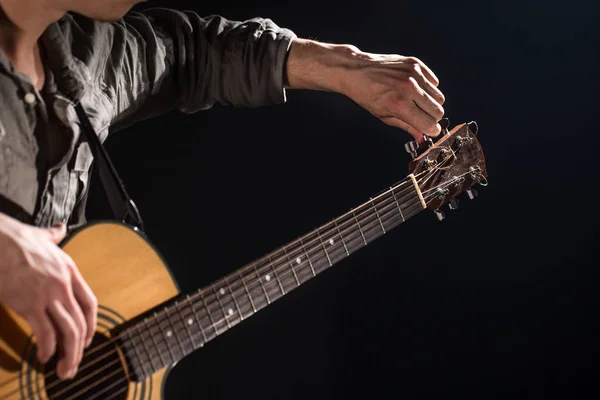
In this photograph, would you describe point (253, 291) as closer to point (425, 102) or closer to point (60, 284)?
point (60, 284)

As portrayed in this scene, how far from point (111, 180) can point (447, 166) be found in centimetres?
Result: 65

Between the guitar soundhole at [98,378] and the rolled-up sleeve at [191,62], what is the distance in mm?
487

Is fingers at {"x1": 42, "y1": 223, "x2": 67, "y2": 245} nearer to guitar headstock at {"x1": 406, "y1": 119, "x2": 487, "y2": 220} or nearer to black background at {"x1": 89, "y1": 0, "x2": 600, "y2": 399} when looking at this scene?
guitar headstock at {"x1": 406, "y1": 119, "x2": 487, "y2": 220}

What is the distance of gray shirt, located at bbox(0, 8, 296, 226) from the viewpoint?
920mm

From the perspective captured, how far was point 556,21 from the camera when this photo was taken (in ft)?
6.69

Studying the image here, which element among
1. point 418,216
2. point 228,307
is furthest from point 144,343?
point 418,216

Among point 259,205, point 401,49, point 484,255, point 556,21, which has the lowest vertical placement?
point 484,255

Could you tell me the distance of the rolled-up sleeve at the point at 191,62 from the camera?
117cm

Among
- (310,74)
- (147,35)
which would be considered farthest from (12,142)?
(310,74)

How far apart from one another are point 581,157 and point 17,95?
1843 mm

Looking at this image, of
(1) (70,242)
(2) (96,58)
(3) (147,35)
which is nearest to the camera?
(1) (70,242)

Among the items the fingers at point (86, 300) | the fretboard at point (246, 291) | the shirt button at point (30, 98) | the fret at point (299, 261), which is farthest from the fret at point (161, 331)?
the shirt button at point (30, 98)

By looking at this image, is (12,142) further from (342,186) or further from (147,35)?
(342,186)

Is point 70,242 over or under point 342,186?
over
